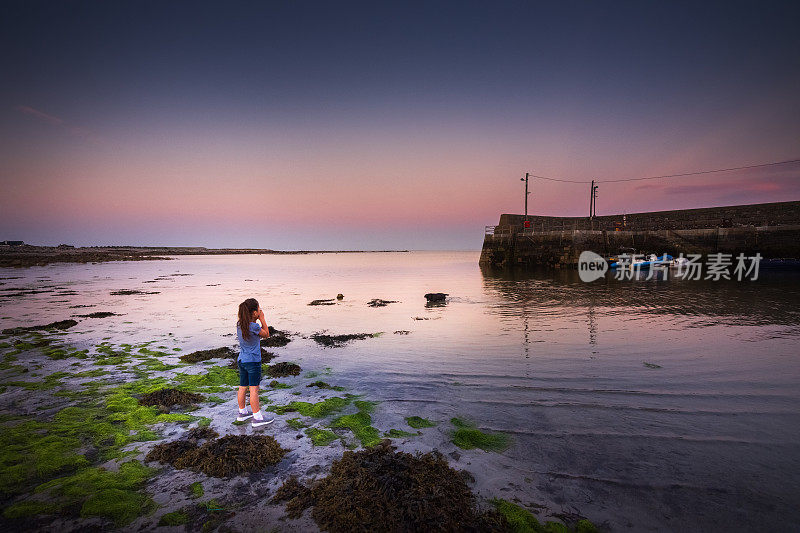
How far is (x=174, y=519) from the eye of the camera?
360 cm

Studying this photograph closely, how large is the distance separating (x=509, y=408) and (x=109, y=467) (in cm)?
643

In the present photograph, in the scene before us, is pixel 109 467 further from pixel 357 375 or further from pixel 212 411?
pixel 357 375

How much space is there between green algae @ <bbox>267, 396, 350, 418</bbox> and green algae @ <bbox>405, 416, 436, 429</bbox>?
146cm

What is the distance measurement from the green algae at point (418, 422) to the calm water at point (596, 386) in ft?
0.63

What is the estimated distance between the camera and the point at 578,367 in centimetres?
880

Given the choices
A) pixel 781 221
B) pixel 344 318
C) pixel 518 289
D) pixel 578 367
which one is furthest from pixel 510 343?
pixel 781 221

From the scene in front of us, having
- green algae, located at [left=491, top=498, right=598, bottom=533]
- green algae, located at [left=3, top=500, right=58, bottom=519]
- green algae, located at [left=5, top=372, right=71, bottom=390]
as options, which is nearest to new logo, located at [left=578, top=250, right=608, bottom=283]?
green algae, located at [left=491, top=498, right=598, bottom=533]

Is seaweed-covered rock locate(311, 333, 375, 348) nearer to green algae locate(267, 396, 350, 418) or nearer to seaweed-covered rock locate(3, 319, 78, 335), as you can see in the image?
green algae locate(267, 396, 350, 418)

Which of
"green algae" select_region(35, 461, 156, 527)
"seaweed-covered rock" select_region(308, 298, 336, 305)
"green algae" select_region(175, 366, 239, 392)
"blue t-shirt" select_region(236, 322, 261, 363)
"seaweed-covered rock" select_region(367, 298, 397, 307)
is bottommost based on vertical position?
"seaweed-covered rock" select_region(308, 298, 336, 305)

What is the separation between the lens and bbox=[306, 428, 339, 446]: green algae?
523 centimetres

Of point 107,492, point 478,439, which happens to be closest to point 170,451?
point 107,492

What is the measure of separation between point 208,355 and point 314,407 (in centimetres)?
546

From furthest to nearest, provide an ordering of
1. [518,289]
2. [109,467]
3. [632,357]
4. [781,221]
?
[781,221]
[518,289]
[632,357]
[109,467]

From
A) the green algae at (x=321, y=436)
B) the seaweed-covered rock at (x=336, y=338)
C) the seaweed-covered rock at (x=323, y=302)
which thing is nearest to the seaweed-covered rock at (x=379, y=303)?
the seaweed-covered rock at (x=323, y=302)
